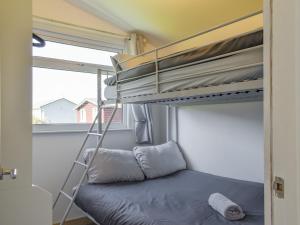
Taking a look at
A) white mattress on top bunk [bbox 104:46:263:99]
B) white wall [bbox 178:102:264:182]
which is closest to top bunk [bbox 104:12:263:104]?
white mattress on top bunk [bbox 104:46:263:99]

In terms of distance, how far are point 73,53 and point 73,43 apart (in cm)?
12

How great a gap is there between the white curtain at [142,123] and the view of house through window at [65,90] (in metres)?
0.34

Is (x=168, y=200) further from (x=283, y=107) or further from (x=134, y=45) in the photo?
(x=134, y=45)

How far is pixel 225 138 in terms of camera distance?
3.16m

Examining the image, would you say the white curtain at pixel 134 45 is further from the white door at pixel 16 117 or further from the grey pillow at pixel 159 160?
the white door at pixel 16 117

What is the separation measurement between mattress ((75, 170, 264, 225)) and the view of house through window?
90 centimetres

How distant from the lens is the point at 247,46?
154 cm

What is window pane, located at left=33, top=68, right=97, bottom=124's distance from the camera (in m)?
2.99

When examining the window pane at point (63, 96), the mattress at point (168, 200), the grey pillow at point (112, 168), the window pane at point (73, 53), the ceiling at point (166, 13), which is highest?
the ceiling at point (166, 13)

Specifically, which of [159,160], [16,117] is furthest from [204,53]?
[159,160]

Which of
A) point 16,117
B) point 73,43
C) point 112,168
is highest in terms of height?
point 73,43

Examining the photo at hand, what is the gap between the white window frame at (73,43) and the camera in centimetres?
293

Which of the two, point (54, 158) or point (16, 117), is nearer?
point (16, 117)

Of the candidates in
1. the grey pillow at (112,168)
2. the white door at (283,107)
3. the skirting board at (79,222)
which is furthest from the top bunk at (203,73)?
the skirting board at (79,222)
